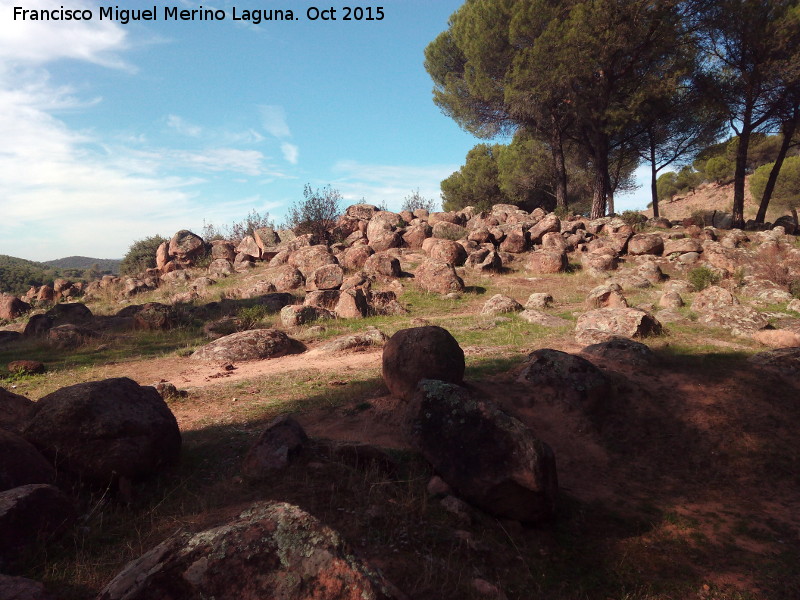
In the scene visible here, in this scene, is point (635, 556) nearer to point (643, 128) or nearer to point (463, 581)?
point (463, 581)

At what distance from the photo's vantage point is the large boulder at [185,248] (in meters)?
27.6

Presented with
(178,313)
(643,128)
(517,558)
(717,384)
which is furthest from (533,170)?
(517,558)

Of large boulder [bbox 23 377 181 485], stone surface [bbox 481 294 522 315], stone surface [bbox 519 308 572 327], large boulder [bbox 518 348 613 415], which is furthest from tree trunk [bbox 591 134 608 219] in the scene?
large boulder [bbox 23 377 181 485]

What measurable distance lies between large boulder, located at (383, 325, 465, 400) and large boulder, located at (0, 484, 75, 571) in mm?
4273

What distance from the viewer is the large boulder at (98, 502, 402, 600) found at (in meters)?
2.26

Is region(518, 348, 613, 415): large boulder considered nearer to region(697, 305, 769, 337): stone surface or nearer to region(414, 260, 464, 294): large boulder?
region(697, 305, 769, 337): stone surface

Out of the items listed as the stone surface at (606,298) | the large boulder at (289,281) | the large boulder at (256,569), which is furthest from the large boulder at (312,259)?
the large boulder at (256,569)

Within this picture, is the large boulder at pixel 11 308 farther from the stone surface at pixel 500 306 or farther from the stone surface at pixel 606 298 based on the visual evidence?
the stone surface at pixel 606 298

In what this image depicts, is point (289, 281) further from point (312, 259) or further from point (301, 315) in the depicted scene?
point (301, 315)

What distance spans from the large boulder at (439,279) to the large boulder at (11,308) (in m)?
16.2

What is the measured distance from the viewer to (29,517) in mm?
3496

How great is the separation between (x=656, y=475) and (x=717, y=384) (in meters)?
2.64

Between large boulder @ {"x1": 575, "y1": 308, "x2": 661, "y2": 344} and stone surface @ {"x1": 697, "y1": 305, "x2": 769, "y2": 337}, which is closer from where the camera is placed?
large boulder @ {"x1": 575, "y1": 308, "x2": 661, "y2": 344}

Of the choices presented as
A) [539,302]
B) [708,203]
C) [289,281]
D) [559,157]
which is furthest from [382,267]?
[708,203]
